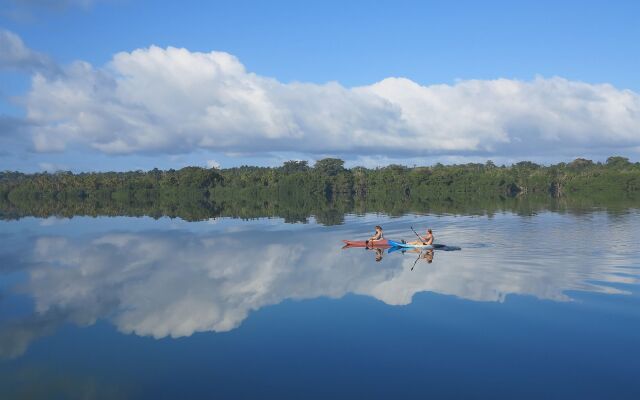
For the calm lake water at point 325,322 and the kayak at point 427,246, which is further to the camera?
the kayak at point 427,246

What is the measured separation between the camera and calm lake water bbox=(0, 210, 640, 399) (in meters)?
10.8

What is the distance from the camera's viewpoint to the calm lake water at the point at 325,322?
10789 millimetres

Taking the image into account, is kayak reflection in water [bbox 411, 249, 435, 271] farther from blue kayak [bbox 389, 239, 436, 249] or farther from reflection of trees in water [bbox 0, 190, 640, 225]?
reflection of trees in water [bbox 0, 190, 640, 225]

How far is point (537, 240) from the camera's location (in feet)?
96.7

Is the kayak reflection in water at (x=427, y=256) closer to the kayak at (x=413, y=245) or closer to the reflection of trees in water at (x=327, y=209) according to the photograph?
the kayak at (x=413, y=245)

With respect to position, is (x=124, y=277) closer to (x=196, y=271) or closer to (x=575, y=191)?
(x=196, y=271)

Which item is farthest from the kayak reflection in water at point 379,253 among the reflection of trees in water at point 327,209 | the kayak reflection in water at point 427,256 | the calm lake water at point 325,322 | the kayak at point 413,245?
the reflection of trees in water at point 327,209

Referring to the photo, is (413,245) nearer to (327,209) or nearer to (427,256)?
(427,256)

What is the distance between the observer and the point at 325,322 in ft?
48.6

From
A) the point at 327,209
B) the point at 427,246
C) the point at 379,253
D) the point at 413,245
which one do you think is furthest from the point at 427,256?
the point at 327,209

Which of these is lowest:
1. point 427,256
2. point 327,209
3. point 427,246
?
point 427,256

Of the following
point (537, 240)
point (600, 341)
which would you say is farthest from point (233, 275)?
point (537, 240)

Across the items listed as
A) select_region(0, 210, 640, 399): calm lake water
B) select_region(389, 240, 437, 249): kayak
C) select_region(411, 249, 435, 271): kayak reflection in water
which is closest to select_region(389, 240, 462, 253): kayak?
select_region(389, 240, 437, 249): kayak

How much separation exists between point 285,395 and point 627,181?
99805 mm
